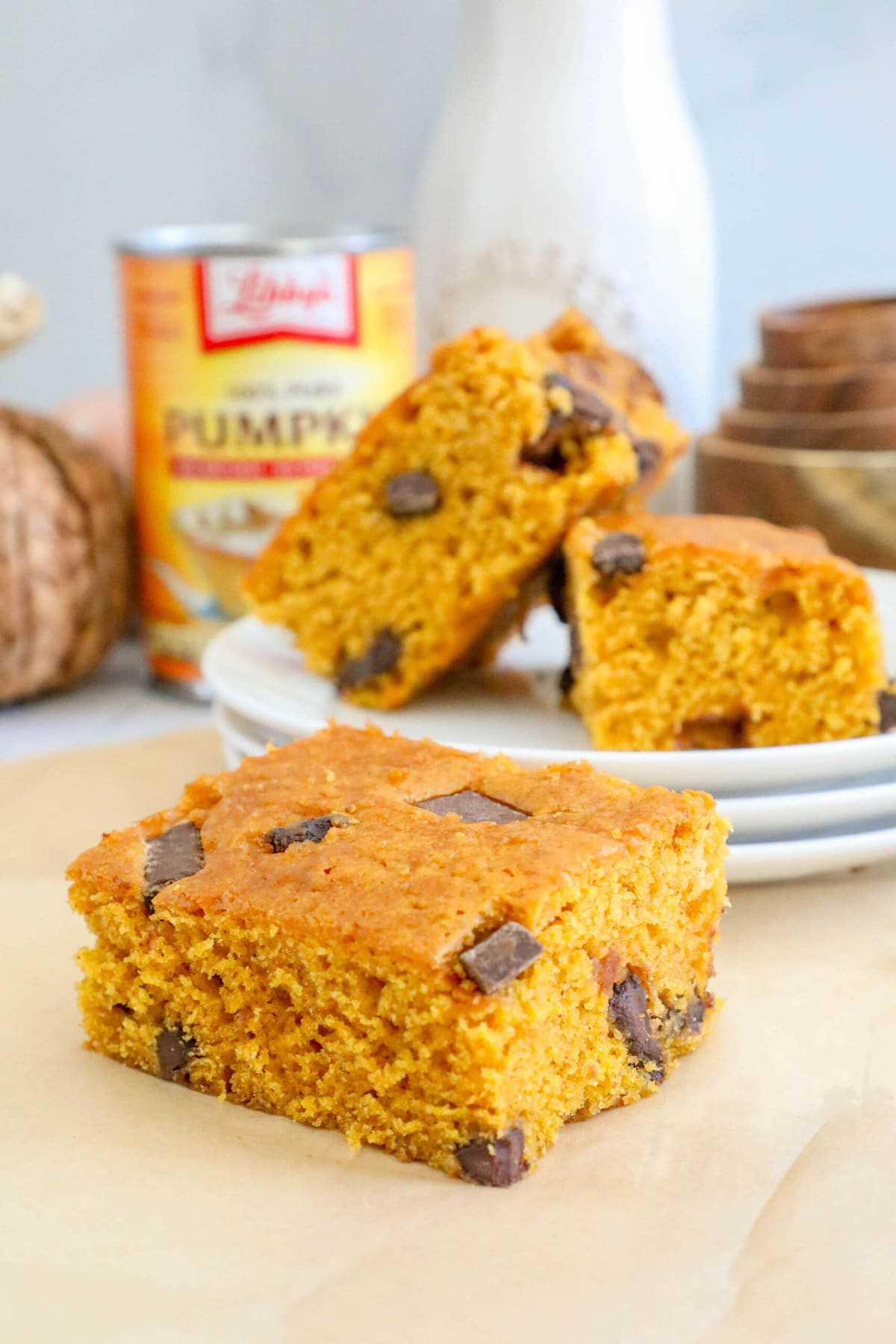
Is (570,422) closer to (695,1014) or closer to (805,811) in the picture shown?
(805,811)

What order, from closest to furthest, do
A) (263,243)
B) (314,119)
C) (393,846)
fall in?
(393,846) < (263,243) < (314,119)

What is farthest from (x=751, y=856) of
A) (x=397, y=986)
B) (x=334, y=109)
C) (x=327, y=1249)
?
(x=334, y=109)

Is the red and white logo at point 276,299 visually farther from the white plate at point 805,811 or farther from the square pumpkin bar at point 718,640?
the white plate at point 805,811

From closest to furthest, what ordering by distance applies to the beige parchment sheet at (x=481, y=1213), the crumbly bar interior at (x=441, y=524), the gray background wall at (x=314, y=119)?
1. the beige parchment sheet at (x=481, y=1213)
2. the crumbly bar interior at (x=441, y=524)
3. the gray background wall at (x=314, y=119)

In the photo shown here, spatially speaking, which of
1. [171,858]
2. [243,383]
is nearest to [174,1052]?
[171,858]

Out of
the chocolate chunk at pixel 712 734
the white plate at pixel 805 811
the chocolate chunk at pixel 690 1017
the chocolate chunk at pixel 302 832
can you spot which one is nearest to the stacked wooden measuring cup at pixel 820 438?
the chocolate chunk at pixel 712 734

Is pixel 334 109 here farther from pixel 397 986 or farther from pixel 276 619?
pixel 397 986
